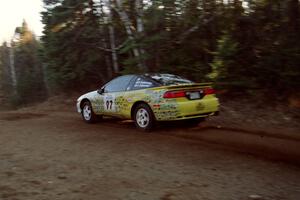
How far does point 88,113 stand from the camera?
37.8 ft

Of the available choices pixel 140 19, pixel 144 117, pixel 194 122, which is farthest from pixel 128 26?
pixel 144 117

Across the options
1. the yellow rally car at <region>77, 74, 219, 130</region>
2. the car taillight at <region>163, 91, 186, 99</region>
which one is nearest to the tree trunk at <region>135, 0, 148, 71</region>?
the yellow rally car at <region>77, 74, 219, 130</region>

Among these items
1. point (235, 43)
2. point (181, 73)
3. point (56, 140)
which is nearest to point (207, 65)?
point (181, 73)

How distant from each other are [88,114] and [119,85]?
6.18 ft

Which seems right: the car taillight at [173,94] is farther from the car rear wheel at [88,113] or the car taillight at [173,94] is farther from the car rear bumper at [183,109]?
the car rear wheel at [88,113]

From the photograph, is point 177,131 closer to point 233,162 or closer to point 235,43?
point 233,162

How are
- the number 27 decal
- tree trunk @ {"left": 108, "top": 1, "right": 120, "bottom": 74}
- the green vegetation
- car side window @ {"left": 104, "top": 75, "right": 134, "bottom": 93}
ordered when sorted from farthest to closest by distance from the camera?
tree trunk @ {"left": 108, "top": 1, "right": 120, "bottom": 74}, the green vegetation, the number 27 decal, car side window @ {"left": 104, "top": 75, "right": 134, "bottom": 93}

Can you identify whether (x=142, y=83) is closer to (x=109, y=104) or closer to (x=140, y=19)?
(x=109, y=104)

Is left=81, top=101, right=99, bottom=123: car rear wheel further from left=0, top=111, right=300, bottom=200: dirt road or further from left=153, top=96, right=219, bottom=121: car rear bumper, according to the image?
left=153, top=96, right=219, bottom=121: car rear bumper

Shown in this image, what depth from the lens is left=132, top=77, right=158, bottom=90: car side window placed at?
9170 mm

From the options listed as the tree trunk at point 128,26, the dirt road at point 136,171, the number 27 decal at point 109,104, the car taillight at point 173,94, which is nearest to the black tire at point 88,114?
the number 27 decal at point 109,104

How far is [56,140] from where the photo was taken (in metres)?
8.36

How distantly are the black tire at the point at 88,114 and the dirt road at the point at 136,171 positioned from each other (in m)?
2.84

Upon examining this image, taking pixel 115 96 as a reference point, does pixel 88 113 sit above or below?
below
